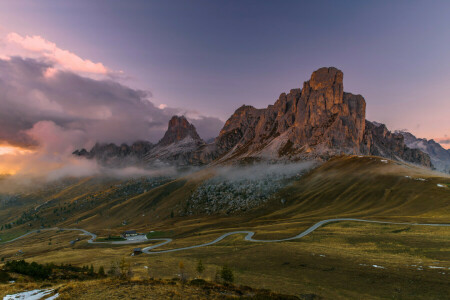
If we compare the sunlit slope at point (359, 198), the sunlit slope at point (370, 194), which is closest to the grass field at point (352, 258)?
the sunlit slope at point (370, 194)

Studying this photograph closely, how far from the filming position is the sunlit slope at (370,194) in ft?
335

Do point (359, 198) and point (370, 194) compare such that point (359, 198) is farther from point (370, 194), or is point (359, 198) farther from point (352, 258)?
point (352, 258)

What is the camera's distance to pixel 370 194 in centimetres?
13662

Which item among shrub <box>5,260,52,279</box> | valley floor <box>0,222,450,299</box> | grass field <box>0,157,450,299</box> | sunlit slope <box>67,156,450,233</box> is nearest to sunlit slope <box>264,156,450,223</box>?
sunlit slope <box>67,156,450,233</box>

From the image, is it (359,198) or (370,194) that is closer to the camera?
(359,198)

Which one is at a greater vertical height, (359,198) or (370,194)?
(370,194)

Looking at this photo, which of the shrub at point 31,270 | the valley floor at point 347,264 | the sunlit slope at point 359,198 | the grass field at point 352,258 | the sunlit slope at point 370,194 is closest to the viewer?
the valley floor at point 347,264

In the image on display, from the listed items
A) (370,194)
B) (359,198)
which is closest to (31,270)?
(359,198)

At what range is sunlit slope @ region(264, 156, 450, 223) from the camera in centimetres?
10225

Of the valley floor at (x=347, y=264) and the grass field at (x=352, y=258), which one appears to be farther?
the grass field at (x=352, y=258)

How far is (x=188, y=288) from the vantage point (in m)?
28.8

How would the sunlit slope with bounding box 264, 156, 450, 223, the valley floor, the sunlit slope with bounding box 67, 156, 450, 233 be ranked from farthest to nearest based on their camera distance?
the sunlit slope with bounding box 67, 156, 450, 233 → the sunlit slope with bounding box 264, 156, 450, 223 → the valley floor

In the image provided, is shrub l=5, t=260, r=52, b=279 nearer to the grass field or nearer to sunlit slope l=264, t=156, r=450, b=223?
the grass field

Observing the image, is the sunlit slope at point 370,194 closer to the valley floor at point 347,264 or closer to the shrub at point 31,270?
the valley floor at point 347,264
